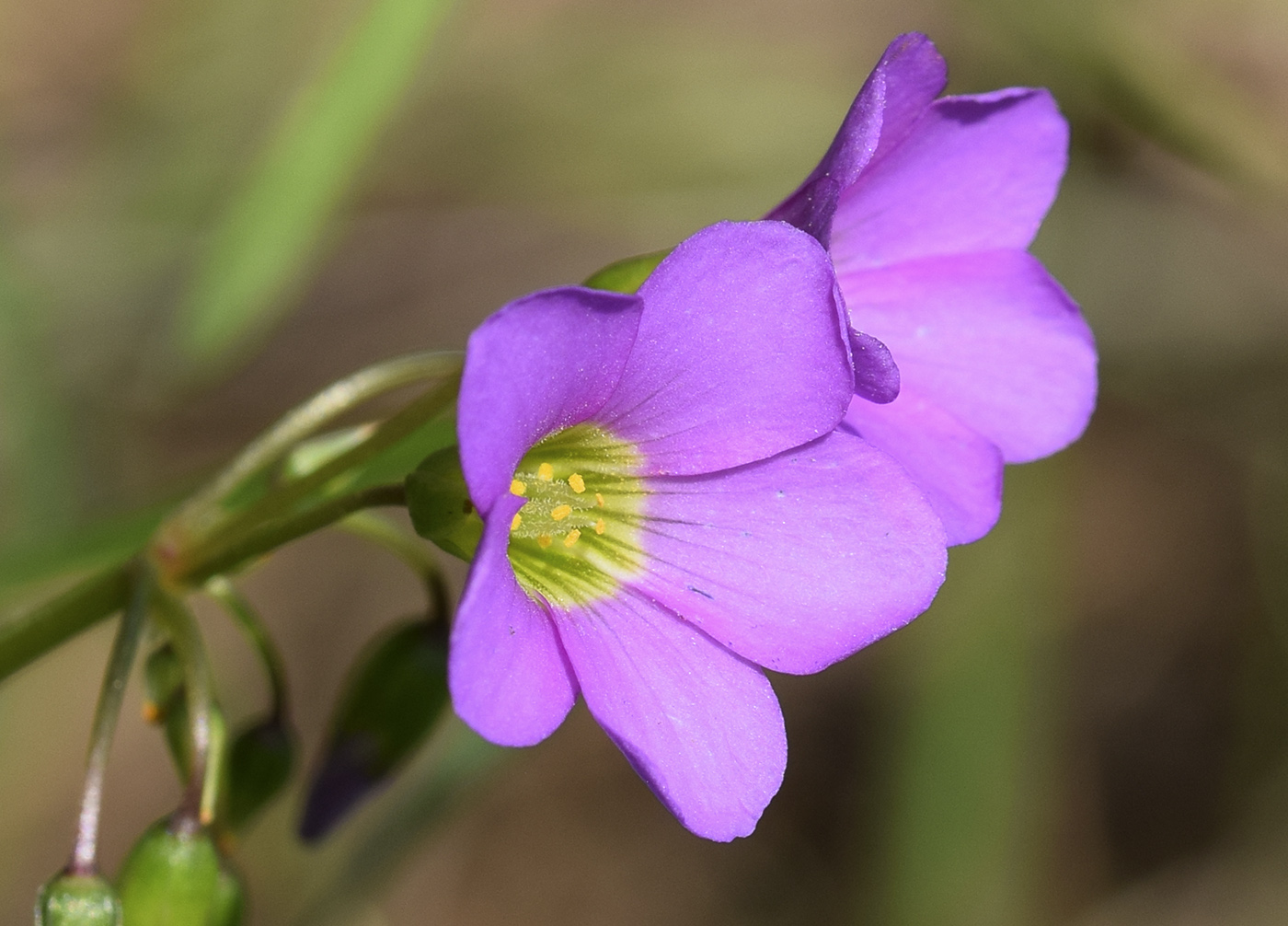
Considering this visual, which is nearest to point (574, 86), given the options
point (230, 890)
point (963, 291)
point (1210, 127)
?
point (1210, 127)

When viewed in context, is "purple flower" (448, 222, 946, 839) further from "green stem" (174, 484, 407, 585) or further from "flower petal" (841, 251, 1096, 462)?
"flower petal" (841, 251, 1096, 462)

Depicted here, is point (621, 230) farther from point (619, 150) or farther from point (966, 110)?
point (966, 110)

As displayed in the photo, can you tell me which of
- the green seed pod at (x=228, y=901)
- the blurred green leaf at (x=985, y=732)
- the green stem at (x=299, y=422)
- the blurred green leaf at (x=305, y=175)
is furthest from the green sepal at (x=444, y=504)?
the blurred green leaf at (x=985, y=732)

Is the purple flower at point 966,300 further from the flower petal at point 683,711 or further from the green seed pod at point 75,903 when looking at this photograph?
the green seed pod at point 75,903

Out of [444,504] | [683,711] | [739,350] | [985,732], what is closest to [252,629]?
[444,504]

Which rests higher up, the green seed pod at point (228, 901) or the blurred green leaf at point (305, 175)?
the blurred green leaf at point (305, 175)
